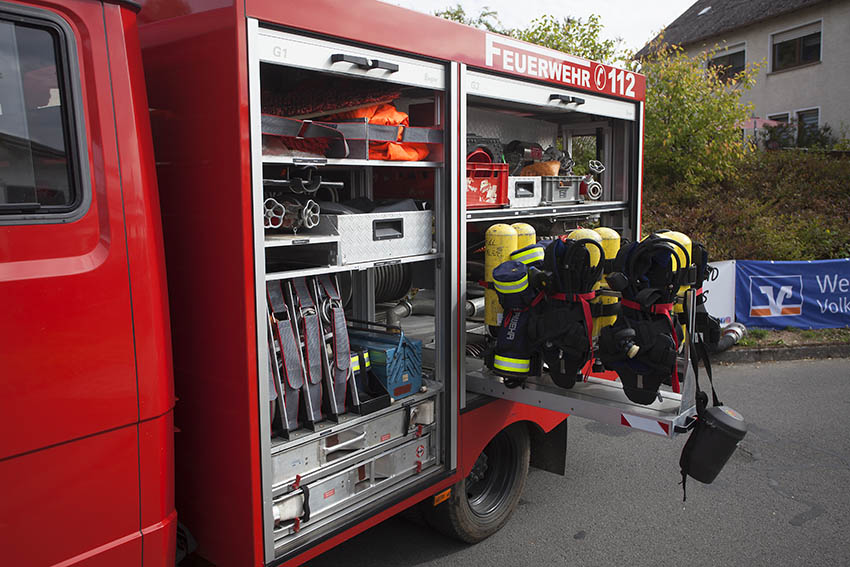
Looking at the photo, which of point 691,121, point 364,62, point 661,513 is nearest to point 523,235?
point 364,62

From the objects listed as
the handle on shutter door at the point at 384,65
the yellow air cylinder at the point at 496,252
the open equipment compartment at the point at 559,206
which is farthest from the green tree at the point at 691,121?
the handle on shutter door at the point at 384,65

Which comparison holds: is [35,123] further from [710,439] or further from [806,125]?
[806,125]

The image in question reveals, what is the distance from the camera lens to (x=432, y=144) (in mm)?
3531

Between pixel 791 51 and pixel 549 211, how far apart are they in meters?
23.0

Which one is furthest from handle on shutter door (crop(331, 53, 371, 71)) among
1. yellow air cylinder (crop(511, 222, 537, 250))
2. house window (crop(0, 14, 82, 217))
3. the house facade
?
the house facade

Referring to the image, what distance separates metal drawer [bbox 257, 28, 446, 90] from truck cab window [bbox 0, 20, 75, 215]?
711 mm

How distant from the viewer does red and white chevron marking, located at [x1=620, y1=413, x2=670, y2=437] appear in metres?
3.21

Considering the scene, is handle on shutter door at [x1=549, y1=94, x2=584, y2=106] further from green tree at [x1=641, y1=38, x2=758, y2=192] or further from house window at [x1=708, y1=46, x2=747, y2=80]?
house window at [x1=708, y1=46, x2=747, y2=80]

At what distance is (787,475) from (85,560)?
5.05 m

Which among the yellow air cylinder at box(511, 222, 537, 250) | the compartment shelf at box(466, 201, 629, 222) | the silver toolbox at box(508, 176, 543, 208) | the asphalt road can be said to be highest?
the silver toolbox at box(508, 176, 543, 208)

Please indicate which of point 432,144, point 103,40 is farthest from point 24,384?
point 432,144

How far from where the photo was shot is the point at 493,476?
449 cm

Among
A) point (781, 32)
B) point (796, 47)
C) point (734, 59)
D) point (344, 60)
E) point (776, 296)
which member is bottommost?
point (776, 296)

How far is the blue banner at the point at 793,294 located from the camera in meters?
9.82
